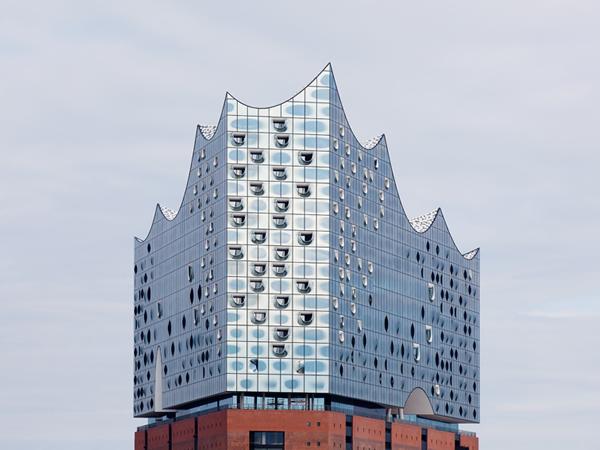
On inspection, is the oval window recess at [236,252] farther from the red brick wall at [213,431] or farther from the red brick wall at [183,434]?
the red brick wall at [183,434]

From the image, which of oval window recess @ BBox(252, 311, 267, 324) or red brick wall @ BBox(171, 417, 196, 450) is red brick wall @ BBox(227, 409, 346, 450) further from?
red brick wall @ BBox(171, 417, 196, 450)

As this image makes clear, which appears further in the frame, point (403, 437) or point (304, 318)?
point (403, 437)

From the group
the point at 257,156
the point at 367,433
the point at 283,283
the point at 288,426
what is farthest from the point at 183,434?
the point at 257,156

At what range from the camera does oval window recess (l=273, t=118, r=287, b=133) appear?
181 m

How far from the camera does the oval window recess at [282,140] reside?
594ft

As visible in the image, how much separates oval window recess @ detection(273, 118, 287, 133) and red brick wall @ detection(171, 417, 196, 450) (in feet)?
112

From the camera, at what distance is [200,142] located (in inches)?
7461

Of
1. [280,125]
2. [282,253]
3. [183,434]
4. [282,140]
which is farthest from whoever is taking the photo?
[183,434]

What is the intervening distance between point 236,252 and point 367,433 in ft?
84.8

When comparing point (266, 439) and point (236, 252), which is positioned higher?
point (236, 252)

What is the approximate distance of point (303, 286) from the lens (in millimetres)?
179125

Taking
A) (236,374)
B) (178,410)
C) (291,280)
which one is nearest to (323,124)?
(291,280)

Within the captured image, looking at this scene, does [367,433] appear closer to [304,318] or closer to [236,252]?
[304,318]

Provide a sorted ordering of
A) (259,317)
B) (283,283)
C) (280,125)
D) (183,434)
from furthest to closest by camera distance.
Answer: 1. (183,434)
2. (280,125)
3. (283,283)
4. (259,317)
